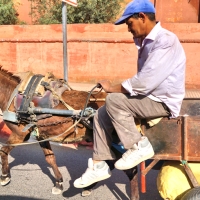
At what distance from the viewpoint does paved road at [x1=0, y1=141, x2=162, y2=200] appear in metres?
4.20

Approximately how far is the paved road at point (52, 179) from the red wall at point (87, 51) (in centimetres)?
401

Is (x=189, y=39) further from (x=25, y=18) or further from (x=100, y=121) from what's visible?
(x=25, y=18)

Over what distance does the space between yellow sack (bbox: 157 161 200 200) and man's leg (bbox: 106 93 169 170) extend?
404 mm

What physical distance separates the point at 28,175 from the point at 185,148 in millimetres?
2515

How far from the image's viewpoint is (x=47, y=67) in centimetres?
1025

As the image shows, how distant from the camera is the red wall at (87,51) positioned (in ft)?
30.9

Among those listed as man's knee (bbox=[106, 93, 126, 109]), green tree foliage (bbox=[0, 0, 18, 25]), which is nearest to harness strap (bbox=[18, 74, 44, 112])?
man's knee (bbox=[106, 93, 126, 109])

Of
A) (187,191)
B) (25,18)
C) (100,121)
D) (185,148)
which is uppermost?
(25,18)

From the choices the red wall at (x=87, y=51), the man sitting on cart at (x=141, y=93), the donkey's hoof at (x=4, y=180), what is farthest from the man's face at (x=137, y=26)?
the red wall at (x=87, y=51)

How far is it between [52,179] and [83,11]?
28.5 ft

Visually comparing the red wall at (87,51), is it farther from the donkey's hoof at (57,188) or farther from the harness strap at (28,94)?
the harness strap at (28,94)

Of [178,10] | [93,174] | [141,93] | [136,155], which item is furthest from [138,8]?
[178,10]

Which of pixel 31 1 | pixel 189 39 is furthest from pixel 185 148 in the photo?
pixel 31 1

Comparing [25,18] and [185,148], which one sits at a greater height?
[25,18]
